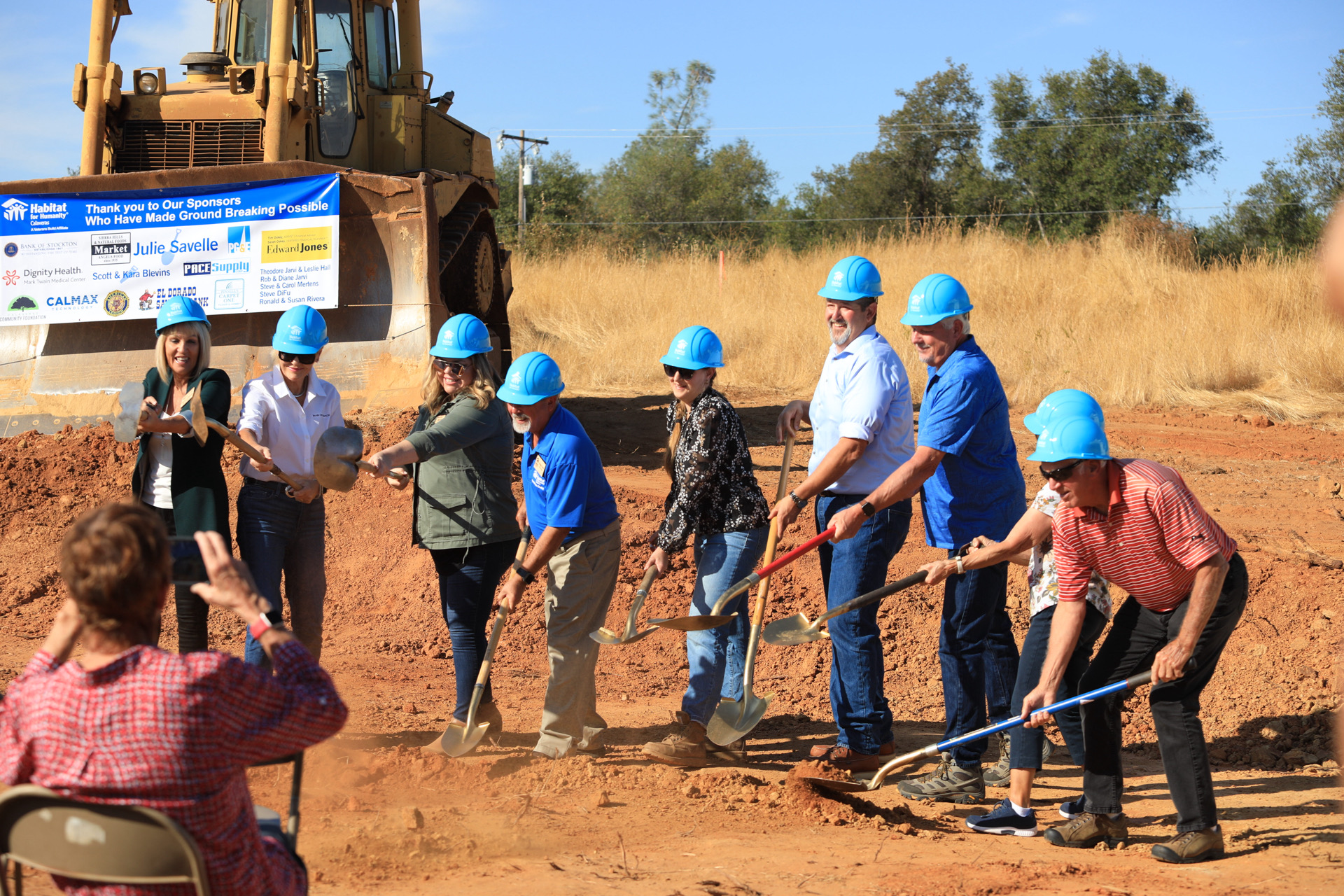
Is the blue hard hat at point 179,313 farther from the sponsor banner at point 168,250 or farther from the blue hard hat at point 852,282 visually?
the sponsor banner at point 168,250

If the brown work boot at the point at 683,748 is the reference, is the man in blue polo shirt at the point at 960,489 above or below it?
above

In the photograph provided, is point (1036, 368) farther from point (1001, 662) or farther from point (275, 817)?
point (275, 817)

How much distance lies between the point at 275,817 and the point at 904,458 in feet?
9.62

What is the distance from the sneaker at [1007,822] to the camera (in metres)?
4.25

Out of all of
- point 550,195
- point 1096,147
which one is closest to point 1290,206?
point 1096,147

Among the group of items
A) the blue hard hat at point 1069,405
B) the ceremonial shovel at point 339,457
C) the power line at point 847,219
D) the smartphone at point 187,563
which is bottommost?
the smartphone at point 187,563

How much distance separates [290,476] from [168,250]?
5834mm

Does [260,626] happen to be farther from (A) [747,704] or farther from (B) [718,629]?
(B) [718,629]

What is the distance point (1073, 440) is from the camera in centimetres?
371

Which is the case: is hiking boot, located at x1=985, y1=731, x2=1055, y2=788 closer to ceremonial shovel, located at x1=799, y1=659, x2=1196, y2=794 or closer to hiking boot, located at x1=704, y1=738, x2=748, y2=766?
ceremonial shovel, located at x1=799, y1=659, x2=1196, y2=794

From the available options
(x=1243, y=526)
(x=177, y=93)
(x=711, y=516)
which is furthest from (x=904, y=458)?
(x=177, y=93)

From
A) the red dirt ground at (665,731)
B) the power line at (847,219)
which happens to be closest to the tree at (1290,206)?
the power line at (847,219)

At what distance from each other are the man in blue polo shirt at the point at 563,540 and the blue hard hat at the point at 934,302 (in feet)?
4.58

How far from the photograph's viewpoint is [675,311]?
738 inches
